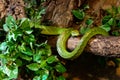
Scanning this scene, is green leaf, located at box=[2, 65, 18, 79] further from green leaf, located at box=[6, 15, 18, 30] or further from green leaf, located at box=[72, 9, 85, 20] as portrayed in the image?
green leaf, located at box=[72, 9, 85, 20]

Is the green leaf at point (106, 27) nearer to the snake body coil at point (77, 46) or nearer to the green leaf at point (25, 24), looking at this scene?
the snake body coil at point (77, 46)

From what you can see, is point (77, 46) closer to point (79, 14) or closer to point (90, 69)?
point (79, 14)

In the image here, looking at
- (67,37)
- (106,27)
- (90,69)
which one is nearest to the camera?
(67,37)

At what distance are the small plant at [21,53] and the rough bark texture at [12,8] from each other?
135 millimetres

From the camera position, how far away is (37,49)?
1312 mm

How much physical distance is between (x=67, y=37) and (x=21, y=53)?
0.26m

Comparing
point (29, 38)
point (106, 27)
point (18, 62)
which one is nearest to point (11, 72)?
point (18, 62)

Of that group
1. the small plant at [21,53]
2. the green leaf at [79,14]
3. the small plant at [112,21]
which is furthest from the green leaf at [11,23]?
the small plant at [112,21]

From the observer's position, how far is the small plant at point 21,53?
1256 millimetres

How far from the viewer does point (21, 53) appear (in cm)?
128

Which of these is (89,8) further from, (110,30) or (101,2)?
(110,30)

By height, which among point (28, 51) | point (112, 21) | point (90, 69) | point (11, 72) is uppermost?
point (112, 21)

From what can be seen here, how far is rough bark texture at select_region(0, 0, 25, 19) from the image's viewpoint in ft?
4.65

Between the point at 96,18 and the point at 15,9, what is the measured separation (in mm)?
572
